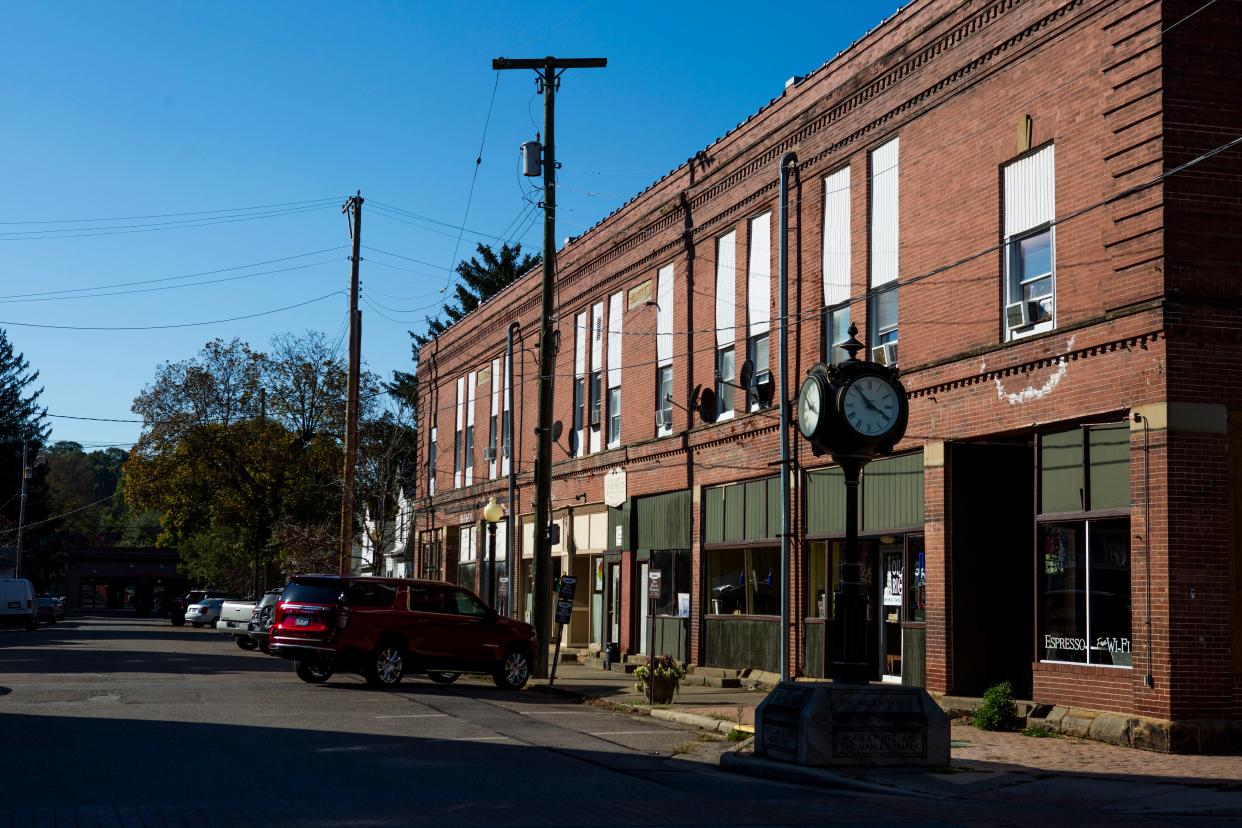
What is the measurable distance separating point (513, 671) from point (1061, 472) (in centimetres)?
1145

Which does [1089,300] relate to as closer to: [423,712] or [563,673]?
[423,712]

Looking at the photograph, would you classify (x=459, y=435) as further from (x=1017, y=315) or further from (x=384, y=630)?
(x=1017, y=315)

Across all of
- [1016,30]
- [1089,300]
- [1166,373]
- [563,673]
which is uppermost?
[1016,30]

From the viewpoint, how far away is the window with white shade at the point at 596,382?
3503 cm

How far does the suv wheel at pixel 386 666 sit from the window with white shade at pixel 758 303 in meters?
8.03

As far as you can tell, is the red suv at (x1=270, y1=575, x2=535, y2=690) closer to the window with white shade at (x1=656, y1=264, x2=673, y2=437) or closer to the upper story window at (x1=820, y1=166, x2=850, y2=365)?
the window with white shade at (x1=656, y1=264, x2=673, y2=437)

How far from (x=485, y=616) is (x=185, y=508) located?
45.1m

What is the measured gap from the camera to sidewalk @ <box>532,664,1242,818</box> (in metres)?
12.0

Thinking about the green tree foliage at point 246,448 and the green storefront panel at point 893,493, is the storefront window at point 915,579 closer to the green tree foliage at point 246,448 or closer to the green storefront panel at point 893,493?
the green storefront panel at point 893,493

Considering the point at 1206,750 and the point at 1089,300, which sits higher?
the point at 1089,300

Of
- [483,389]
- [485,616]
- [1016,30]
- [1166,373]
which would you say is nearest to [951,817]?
[1166,373]

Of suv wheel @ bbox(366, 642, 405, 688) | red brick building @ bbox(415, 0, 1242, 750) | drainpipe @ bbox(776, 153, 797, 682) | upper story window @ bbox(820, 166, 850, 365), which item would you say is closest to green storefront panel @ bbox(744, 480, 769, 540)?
red brick building @ bbox(415, 0, 1242, 750)

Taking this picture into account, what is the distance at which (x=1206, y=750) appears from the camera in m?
15.9

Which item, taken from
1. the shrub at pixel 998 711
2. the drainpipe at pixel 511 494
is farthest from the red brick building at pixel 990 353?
the drainpipe at pixel 511 494
